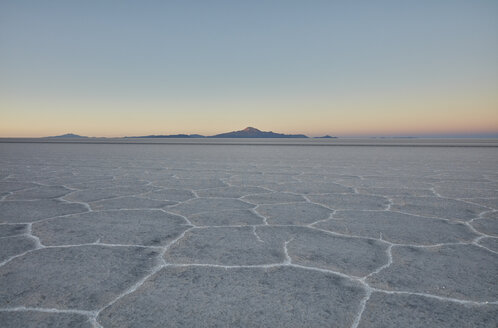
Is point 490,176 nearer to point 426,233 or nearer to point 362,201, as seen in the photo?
point 362,201

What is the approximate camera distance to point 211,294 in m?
1.16

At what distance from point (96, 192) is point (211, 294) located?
2397mm

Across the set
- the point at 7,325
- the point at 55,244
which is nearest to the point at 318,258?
the point at 7,325

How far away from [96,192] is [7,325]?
7.54ft

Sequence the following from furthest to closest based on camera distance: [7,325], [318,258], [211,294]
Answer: [318,258] < [211,294] < [7,325]

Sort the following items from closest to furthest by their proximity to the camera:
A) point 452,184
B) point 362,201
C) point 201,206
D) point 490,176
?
point 201,206 → point 362,201 → point 452,184 → point 490,176


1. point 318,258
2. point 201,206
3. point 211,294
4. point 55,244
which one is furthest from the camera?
point 201,206

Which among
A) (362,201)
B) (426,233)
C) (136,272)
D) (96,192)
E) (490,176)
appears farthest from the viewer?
(490,176)

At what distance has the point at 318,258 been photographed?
1476 mm

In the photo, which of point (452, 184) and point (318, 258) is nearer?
point (318, 258)

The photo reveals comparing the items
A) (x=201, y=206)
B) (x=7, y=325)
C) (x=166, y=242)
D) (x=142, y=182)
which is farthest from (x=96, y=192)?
(x=7, y=325)

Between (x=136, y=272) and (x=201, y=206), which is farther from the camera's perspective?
(x=201, y=206)

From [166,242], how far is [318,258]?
77 centimetres

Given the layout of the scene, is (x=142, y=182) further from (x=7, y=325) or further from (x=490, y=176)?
(x=490, y=176)
